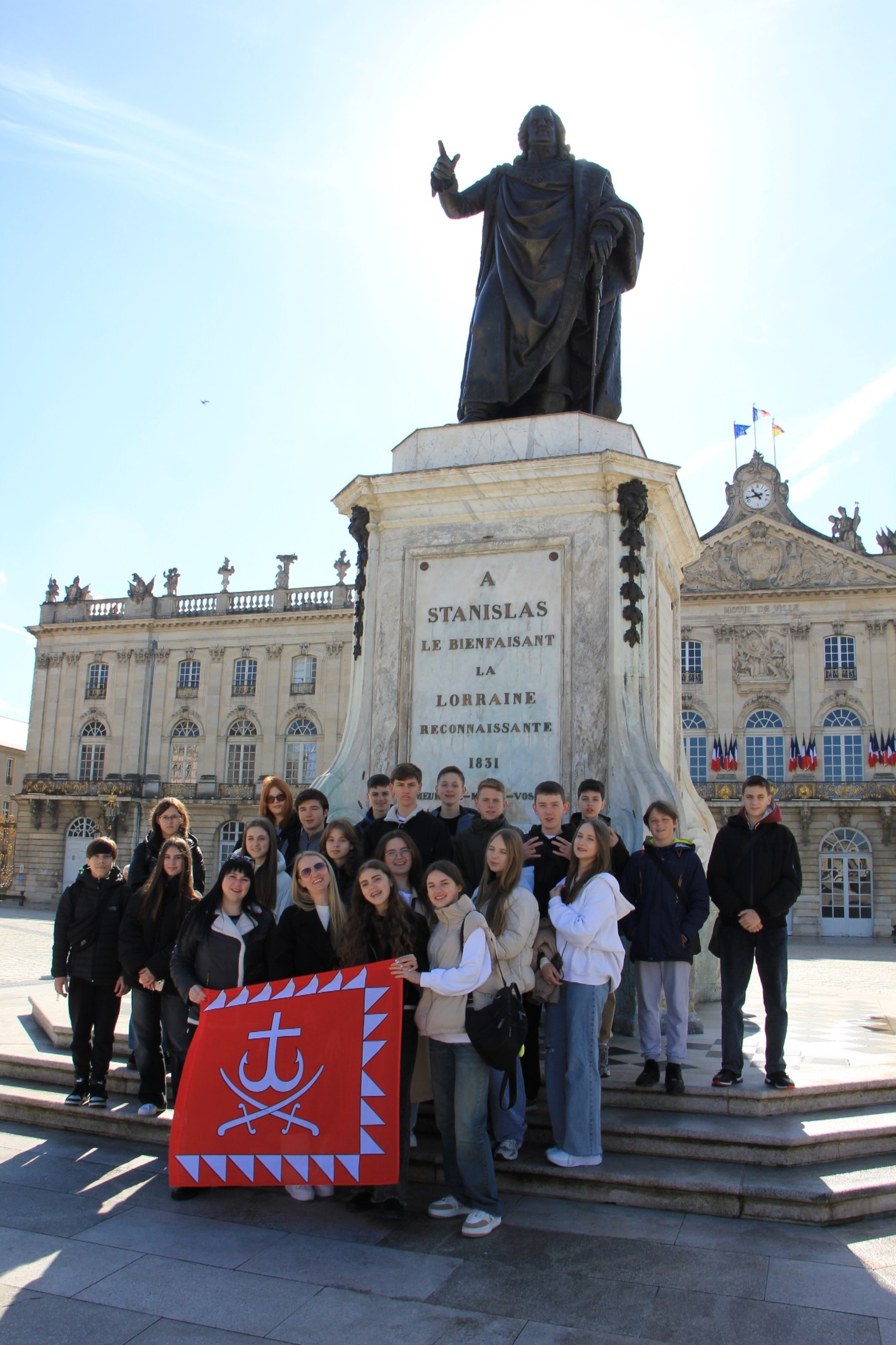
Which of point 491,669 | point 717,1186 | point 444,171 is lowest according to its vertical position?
point 717,1186

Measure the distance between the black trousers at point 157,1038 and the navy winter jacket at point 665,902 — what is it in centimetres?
186

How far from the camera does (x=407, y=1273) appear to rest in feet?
10.0

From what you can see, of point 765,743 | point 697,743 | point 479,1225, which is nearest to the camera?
point 479,1225

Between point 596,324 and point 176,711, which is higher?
point 176,711

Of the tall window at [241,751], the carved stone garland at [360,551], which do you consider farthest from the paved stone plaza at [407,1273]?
the tall window at [241,751]

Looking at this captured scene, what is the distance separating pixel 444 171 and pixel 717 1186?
18.8ft

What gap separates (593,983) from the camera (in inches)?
152

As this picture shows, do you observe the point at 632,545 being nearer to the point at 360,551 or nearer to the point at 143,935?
the point at 360,551

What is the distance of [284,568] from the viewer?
44750mm

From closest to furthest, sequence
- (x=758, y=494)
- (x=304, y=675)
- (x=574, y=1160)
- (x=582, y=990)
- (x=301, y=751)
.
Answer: (x=574, y=1160)
(x=582, y=990)
(x=758, y=494)
(x=301, y=751)
(x=304, y=675)

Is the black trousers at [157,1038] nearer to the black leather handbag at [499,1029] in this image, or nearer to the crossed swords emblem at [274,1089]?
the crossed swords emblem at [274,1089]

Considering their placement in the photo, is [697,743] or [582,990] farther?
[697,743]

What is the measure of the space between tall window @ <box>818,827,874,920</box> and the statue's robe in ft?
102

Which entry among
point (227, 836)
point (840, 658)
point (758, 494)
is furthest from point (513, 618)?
point (227, 836)
